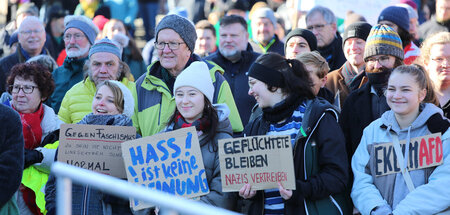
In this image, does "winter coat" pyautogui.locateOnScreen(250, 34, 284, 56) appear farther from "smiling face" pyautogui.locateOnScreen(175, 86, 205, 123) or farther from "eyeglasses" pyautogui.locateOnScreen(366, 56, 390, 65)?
"smiling face" pyautogui.locateOnScreen(175, 86, 205, 123)

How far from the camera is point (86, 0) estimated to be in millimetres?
13070

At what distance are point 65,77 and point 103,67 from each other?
1016mm

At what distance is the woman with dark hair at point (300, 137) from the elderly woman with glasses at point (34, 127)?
1907 mm

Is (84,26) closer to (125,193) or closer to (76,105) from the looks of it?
(76,105)

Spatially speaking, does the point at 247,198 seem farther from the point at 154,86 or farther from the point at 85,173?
the point at 85,173

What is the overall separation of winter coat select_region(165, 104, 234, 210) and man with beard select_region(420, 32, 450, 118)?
169 centimetres

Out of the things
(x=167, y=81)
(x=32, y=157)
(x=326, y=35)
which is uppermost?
(x=326, y=35)

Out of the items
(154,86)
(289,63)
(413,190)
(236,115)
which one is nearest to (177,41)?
(154,86)

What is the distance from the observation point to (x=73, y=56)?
25.6 ft

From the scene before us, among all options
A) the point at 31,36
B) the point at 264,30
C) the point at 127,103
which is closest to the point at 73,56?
the point at 31,36

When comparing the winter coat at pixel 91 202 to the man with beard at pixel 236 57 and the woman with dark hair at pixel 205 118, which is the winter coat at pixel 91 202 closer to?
the woman with dark hair at pixel 205 118

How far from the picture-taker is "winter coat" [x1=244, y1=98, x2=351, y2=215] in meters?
4.80

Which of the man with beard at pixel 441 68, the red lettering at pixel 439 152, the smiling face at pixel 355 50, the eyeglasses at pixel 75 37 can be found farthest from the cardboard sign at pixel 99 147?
the eyeglasses at pixel 75 37

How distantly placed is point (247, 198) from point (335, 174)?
0.62m
